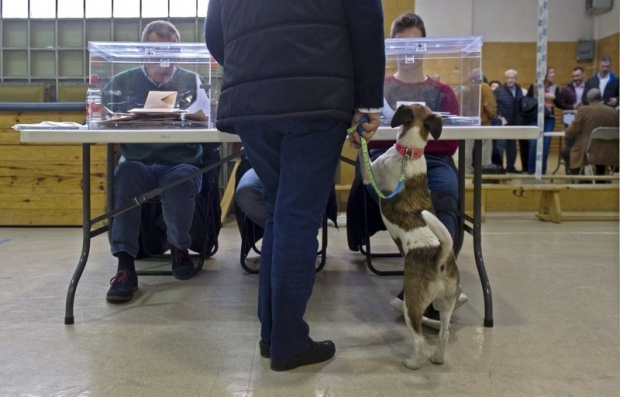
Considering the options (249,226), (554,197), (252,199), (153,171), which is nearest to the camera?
(252,199)

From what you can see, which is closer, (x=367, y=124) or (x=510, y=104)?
(x=367, y=124)

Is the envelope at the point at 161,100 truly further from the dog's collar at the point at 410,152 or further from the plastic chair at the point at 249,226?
the dog's collar at the point at 410,152

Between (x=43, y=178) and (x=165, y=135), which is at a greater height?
(x=165, y=135)

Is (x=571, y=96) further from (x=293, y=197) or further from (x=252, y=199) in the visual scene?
(x=293, y=197)

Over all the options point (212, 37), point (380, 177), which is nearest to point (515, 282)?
point (380, 177)

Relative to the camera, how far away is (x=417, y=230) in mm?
1692

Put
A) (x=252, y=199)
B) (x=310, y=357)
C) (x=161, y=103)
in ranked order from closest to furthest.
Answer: (x=310, y=357)
(x=161, y=103)
(x=252, y=199)

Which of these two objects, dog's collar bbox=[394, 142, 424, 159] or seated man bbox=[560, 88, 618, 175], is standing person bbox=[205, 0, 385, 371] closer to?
dog's collar bbox=[394, 142, 424, 159]

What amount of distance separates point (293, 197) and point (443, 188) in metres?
0.92

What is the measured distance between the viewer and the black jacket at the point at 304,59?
56.3 inches

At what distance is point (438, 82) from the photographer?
257 cm

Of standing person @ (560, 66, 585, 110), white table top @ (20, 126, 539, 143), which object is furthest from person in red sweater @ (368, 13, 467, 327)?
standing person @ (560, 66, 585, 110)

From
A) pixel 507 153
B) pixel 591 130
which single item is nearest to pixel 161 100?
pixel 591 130

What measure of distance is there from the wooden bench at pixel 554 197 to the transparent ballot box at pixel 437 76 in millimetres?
2067
